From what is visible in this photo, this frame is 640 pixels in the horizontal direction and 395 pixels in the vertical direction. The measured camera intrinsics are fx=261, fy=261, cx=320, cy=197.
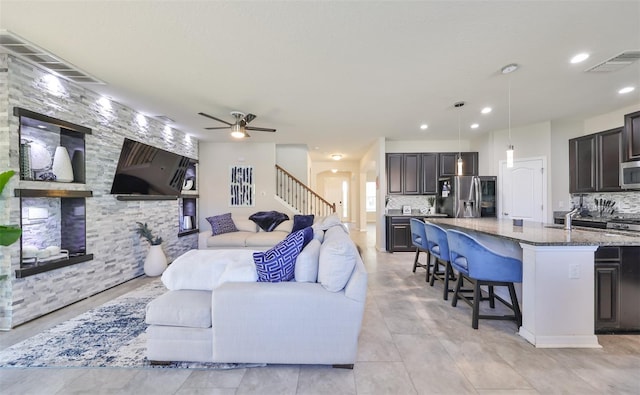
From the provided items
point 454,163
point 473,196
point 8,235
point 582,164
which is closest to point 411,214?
point 473,196

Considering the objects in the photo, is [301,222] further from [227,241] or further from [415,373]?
[415,373]

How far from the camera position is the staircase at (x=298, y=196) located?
686 centimetres

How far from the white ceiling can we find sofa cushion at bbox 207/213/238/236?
86.6 inches

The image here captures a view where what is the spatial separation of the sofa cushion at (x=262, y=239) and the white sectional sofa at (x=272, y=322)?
304 cm

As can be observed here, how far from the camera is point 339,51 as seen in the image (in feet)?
8.36

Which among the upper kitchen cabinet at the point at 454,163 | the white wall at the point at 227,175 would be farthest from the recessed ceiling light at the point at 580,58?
the white wall at the point at 227,175

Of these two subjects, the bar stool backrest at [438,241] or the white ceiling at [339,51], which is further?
the bar stool backrest at [438,241]

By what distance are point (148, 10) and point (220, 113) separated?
2.42 m

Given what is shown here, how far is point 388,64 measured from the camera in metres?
2.80

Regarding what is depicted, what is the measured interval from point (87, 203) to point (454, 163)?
712 centimetres

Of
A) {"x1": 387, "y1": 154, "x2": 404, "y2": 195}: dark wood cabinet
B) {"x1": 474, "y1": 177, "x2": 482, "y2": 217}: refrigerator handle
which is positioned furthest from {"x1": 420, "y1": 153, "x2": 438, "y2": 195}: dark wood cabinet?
{"x1": 474, "y1": 177, "x2": 482, "y2": 217}: refrigerator handle

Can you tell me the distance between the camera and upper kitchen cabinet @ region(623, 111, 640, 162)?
3.52m

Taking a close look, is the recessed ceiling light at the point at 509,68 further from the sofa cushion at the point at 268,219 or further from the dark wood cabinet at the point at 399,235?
the sofa cushion at the point at 268,219

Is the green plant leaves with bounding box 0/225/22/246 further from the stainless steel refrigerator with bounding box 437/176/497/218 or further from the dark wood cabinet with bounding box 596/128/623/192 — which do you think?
the dark wood cabinet with bounding box 596/128/623/192
